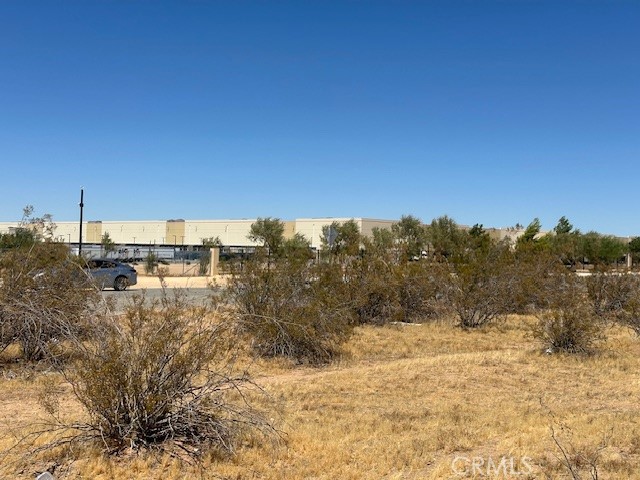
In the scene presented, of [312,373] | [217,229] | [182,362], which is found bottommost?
[312,373]

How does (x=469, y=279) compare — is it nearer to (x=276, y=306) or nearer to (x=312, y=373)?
(x=276, y=306)

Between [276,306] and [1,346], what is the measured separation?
5.29 meters

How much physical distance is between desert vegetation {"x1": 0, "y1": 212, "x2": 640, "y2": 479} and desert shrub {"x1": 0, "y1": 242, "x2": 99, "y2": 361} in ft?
0.15

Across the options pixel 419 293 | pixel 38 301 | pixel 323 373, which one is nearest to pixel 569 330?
pixel 323 373

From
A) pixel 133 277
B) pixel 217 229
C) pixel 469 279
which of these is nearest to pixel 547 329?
pixel 469 279

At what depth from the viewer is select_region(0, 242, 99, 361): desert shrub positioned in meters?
→ 10.4

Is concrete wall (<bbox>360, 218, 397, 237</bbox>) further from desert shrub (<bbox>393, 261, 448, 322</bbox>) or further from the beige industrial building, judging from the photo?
desert shrub (<bbox>393, 261, 448, 322</bbox>)

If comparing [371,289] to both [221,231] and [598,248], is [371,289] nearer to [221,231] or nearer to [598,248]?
[598,248]

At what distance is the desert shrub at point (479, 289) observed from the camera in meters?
18.3

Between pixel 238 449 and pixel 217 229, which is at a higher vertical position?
pixel 217 229

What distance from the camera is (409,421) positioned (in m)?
7.97

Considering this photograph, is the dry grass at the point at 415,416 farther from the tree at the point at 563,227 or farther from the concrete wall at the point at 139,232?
the concrete wall at the point at 139,232
